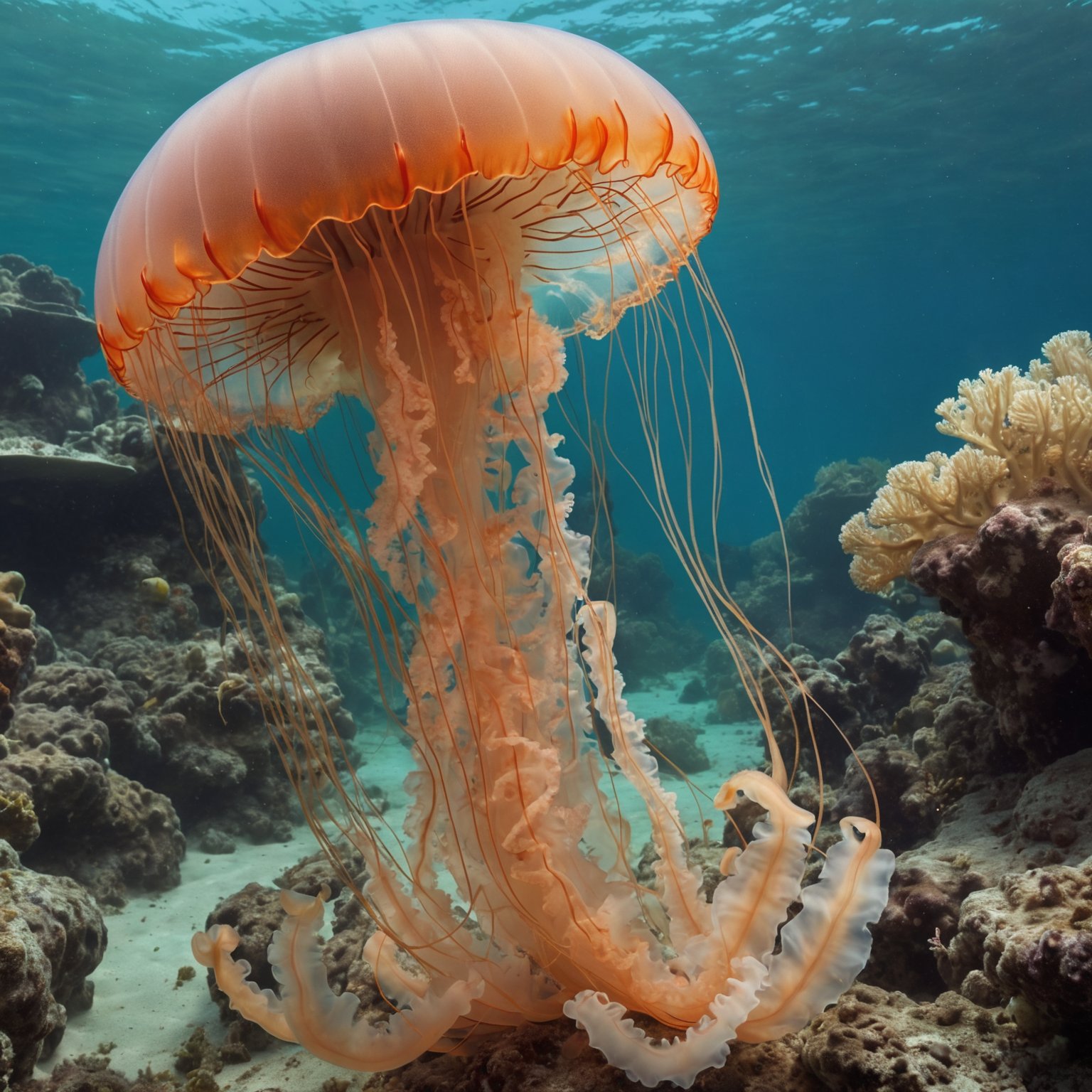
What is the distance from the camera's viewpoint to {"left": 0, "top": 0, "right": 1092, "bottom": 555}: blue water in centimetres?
1622

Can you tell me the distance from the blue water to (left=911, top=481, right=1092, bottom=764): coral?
1706cm

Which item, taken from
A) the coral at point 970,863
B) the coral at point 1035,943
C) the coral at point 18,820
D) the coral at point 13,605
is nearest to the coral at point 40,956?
the coral at point 18,820

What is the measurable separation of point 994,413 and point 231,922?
16.1 ft

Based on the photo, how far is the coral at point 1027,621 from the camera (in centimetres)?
315

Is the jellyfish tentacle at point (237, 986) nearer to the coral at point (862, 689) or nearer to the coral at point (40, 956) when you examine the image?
the coral at point (40, 956)

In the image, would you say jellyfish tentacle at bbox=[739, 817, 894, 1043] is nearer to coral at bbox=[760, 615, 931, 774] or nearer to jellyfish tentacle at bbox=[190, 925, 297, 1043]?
jellyfish tentacle at bbox=[190, 925, 297, 1043]

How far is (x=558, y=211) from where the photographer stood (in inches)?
105

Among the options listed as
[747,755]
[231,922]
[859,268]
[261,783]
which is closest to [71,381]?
[261,783]

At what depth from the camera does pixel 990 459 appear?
12.9 ft

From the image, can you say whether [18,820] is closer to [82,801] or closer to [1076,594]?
[82,801]

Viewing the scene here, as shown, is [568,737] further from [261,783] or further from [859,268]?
[859,268]

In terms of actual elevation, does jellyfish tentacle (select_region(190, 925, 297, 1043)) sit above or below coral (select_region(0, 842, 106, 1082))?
above

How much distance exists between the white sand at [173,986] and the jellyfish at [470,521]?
56 centimetres

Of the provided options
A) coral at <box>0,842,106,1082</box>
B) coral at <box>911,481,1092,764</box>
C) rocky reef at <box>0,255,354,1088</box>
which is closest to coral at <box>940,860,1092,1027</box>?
coral at <box>911,481,1092,764</box>
